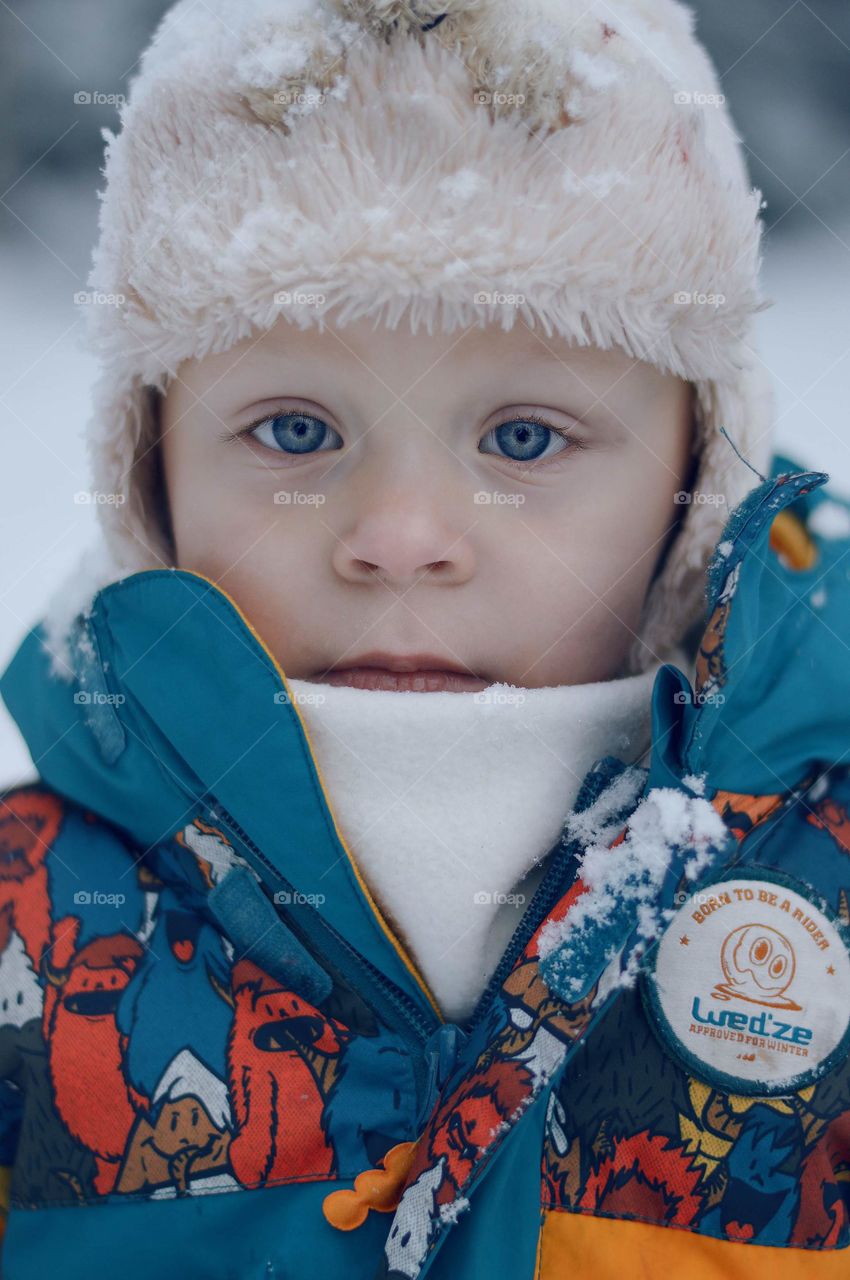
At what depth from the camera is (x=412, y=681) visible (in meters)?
0.98

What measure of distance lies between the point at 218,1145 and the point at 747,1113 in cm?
43

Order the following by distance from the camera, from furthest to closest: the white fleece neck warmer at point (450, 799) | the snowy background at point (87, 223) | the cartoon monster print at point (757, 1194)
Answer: the snowy background at point (87, 223) < the white fleece neck warmer at point (450, 799) < the cartoon monster print at point (757, 1194)

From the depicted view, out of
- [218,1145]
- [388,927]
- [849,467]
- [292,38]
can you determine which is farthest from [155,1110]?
[849,467]

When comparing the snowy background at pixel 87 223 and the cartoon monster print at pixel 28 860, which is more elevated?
the snowy background at pixel 87 223

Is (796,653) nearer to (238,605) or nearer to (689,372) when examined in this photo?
(689,372)
